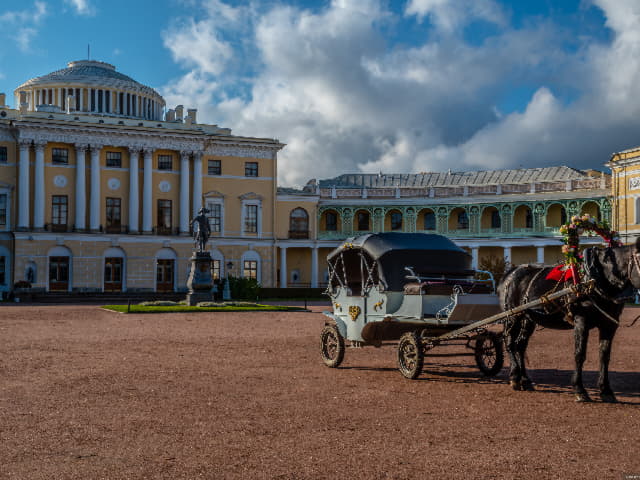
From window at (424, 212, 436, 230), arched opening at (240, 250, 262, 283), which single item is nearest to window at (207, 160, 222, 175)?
arched opening at (240, 250, 262, 283)

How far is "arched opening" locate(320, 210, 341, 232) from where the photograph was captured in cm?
6985

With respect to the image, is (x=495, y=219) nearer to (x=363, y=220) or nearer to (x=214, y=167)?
(x=363, y=220)

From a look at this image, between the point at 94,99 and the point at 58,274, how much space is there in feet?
61.9

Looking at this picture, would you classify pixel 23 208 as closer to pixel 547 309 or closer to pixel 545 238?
pixel 545 238

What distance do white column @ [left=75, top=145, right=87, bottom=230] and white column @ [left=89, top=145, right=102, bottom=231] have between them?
0.54 metres

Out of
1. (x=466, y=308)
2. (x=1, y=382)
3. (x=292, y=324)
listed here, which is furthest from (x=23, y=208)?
(x=466, y=308)

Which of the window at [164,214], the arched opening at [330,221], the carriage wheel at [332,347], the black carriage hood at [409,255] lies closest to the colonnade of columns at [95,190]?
the window at [164,214]

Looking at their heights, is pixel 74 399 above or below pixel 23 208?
below

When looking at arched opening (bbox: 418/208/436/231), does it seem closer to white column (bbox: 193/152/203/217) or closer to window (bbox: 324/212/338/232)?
window (bbox: 324/212/338/232)

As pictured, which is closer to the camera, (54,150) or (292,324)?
(292,324)

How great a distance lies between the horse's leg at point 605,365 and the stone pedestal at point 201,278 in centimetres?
3109

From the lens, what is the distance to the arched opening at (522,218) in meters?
65.0

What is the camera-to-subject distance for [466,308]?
11.6 m

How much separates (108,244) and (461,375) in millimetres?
47940
